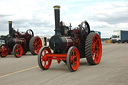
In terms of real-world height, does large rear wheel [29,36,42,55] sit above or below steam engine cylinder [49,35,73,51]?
below

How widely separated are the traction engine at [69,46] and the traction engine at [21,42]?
6.58 meters

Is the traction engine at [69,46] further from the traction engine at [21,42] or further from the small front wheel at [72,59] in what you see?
the traction engine at [21,42]

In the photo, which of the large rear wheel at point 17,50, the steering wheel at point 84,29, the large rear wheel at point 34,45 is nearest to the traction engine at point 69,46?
the steering wheel at point 84,29

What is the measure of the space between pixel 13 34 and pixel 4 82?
32.9ft

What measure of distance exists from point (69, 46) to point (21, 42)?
28.3 feet

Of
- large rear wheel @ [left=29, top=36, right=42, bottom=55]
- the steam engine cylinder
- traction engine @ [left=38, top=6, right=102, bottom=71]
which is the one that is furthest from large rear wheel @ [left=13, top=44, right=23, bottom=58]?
the steam engine cylinder

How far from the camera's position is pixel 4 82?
609 centimetres

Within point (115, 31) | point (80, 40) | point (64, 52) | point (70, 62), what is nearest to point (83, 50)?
point (80, 40)

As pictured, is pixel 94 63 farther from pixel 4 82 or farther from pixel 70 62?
pixel 4 82

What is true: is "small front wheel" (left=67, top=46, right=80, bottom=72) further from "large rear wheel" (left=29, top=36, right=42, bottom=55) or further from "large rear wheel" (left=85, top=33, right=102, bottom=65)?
"large rear wheel" (left=29, top=36, right=42, bottom=55)

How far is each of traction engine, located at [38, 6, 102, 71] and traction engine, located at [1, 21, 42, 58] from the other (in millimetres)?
6584

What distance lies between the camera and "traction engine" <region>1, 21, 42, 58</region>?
14.9 meters

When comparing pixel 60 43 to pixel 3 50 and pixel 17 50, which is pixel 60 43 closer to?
pixel 17 50

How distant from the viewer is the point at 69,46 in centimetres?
828
